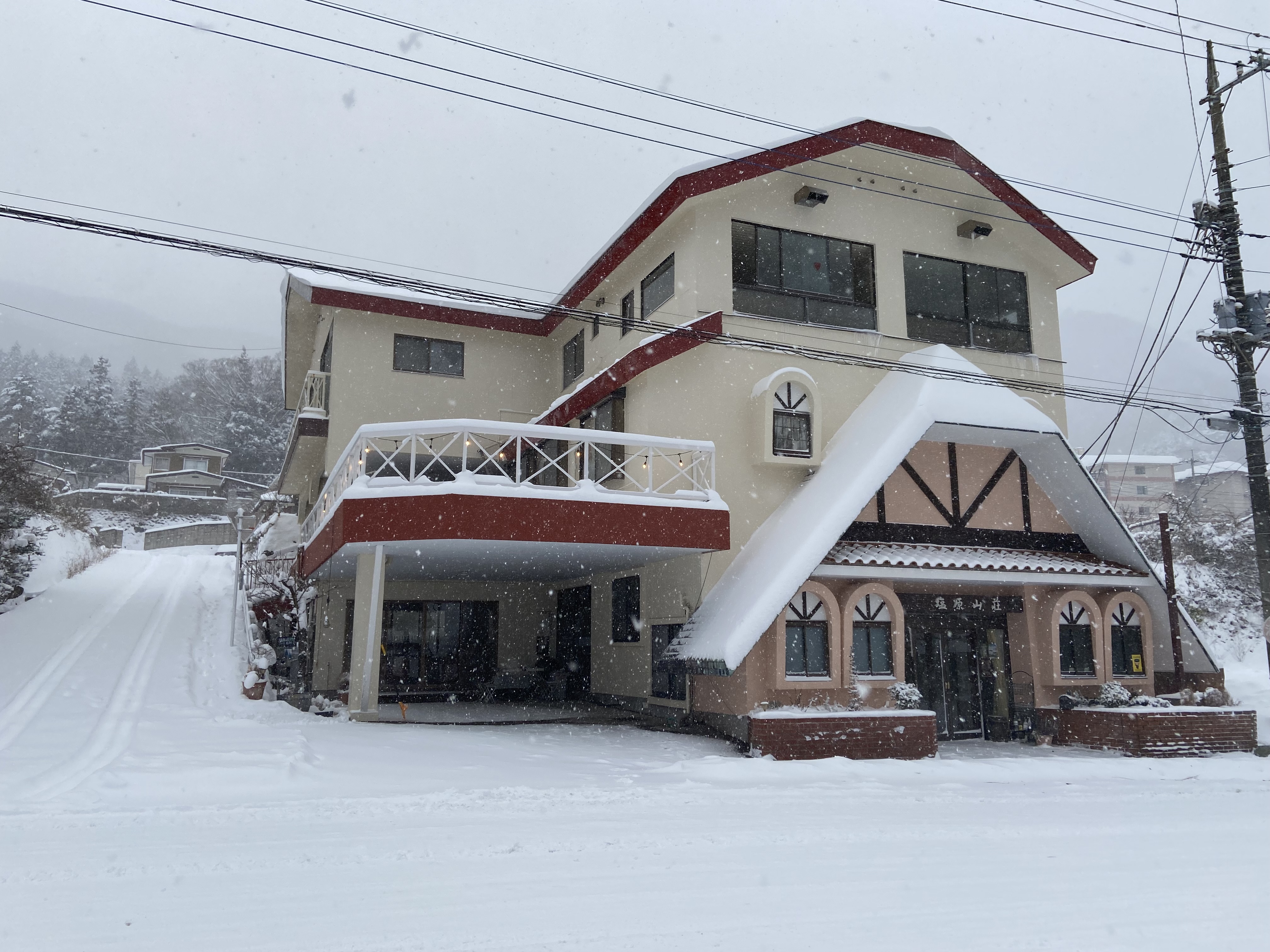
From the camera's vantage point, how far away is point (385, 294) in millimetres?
19797

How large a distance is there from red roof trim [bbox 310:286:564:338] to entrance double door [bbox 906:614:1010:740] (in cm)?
1078

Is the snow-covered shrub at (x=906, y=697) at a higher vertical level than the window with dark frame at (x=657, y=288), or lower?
lower

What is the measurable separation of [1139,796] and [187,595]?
23.4 meters

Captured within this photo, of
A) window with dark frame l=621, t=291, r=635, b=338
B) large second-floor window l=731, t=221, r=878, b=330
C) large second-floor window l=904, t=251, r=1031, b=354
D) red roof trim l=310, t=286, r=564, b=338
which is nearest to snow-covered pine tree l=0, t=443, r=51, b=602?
red roof trim l=310, t=286, r=564, b=338

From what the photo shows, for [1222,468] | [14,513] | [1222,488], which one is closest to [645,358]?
[14,513]

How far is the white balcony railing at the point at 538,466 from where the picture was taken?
12227mm

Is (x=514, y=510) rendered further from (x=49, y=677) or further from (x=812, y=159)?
(x=812, y=159)

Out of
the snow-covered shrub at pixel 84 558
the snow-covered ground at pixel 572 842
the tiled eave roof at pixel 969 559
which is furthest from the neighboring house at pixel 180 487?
the tiled eave roof at pixel 969 559

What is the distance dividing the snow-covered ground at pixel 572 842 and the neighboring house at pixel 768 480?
2.57 m

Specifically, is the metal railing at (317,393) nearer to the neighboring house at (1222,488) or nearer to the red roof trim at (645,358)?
the red roof trim at (645,358)

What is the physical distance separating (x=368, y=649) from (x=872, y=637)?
7.74m

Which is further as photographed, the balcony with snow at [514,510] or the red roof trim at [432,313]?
the red roof trim at [432,313]

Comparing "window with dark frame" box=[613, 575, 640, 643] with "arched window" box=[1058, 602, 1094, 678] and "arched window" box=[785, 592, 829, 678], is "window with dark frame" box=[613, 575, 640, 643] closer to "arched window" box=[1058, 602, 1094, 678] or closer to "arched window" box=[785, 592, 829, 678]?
"arched window" box=[785, 592, 829, 678]

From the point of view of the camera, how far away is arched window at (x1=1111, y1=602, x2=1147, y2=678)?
15492 mm
